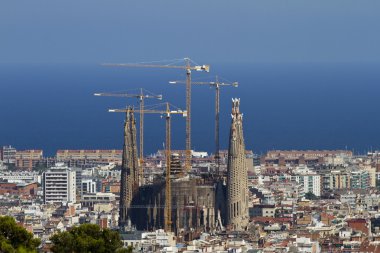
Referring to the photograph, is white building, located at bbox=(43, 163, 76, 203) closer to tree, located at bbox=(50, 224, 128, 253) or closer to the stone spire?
the stone spire

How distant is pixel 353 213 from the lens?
67688mm

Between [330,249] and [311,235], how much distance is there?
385 centimetres

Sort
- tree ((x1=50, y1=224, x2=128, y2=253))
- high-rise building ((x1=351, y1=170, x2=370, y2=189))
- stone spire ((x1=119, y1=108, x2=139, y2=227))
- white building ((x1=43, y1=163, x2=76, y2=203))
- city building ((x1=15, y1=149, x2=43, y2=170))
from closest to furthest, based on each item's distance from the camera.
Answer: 1. tree ((x1=50, y1=224, x2=128, y2=253))
2. stone spire ((x1=119, y1=108, x2=139, y2=227))
3. white building ((x1=43, y1=163, x2=76, y2=203))
4. high-rise building ((x1=351, y1=170, x2=370, y2=189))
5. city building ((x1=15, y1=149, x2=43, y2=170))

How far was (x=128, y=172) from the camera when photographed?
6488 centimetres

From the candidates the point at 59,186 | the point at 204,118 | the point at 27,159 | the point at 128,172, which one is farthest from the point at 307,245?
the point at 204,118

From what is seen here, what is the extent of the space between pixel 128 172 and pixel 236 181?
125 inches

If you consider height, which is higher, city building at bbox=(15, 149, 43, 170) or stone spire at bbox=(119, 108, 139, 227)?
city building at bbox=(15, 149, 43, 170)

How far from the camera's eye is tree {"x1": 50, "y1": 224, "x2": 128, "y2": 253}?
36.3m

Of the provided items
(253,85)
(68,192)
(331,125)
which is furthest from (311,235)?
(253,85)

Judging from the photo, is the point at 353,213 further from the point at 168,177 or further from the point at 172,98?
the point at 172,98

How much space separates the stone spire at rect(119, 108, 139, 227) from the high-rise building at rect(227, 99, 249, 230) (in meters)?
2.72

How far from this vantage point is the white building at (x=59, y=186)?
244 feet

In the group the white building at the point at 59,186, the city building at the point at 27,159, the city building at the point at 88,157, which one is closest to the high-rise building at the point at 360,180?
the white building at the point at 59,186

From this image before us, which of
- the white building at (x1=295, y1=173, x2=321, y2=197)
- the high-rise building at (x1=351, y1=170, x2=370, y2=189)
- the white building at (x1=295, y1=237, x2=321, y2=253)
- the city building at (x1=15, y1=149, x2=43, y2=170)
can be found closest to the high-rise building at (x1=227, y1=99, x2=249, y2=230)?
the white building at (x1=295, y1=237, x2=321, y2=253)
